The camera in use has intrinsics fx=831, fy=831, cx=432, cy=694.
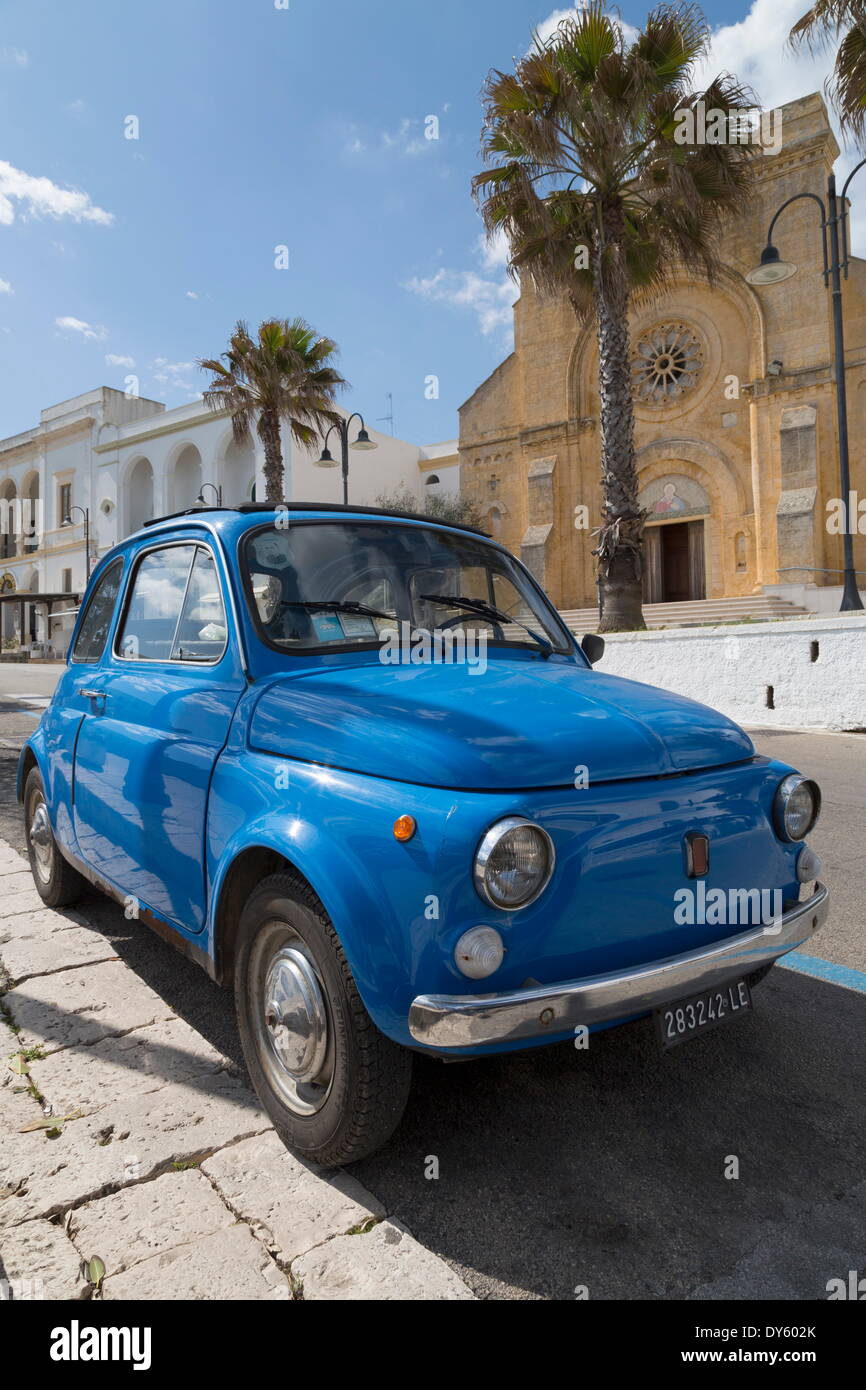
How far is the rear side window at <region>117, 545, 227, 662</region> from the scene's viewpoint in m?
2.85

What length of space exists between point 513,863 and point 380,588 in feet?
4.72

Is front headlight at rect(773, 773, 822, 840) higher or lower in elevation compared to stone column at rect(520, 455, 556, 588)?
lower

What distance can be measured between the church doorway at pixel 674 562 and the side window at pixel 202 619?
26.8m

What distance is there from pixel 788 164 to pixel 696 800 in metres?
30.2

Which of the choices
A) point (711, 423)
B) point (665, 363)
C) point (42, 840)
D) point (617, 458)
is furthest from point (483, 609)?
point (665, 363)

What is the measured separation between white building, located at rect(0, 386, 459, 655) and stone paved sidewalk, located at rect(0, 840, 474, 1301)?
34.0m

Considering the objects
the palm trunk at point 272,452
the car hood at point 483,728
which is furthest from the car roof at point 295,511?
the palm trunk at point 272,452

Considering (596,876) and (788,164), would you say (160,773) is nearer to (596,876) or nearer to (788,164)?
(596,876)

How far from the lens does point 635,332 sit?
2870 cm

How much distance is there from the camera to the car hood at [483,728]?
6.46 feet

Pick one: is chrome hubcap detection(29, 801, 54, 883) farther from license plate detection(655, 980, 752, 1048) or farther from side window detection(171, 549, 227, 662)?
license plate detection(655, 980, 752, 1048)

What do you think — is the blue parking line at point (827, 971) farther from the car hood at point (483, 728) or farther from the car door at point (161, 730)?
the car door at point (161, 730)

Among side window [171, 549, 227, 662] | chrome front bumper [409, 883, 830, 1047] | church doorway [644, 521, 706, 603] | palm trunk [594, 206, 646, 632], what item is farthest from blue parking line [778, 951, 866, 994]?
church doorway [644, 521, 706, 603]
